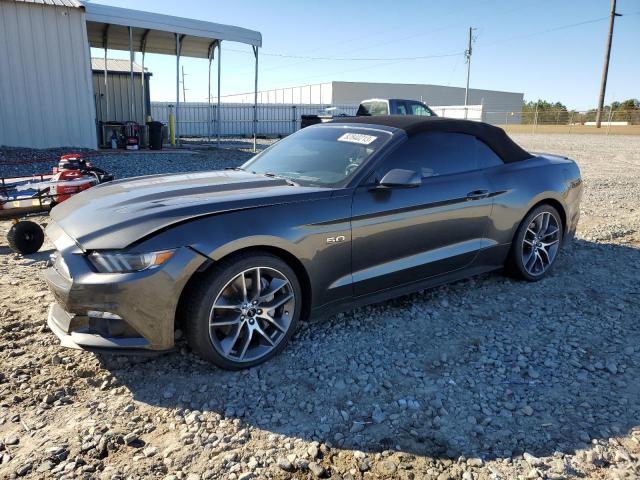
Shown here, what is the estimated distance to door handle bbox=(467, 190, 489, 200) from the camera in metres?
4.16

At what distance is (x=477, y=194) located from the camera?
4.21 m

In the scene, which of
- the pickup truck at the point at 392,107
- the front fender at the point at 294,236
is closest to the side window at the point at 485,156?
the front fender at the point at 294,236

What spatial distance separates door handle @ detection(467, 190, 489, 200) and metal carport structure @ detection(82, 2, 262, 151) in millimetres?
12225

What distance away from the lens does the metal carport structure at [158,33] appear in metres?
15.0

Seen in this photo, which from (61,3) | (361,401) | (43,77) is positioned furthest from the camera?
(43,77)

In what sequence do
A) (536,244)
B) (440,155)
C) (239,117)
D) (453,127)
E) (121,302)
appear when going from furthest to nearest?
(239,117)
(536,244)
(453,127)
(440,155)
(121,302)

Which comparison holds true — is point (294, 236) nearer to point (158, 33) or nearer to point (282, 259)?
point (282, 259)

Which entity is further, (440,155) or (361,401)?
(440,155)

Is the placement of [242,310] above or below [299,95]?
below

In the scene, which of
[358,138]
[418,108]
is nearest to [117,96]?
[418,108]

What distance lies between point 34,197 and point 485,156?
472cm

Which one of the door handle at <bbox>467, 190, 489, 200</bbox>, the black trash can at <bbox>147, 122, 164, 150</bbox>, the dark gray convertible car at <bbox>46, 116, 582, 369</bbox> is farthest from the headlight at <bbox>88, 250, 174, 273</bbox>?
the black trash can at <bbox>147, 122, 164, 150</bbox>

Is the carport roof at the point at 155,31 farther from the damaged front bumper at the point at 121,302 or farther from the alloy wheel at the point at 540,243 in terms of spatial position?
the damaged front bumper at the point at 121,302

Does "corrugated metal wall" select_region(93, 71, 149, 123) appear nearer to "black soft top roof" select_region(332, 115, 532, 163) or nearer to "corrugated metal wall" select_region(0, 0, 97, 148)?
"corrugated metal wall" select_region(0, 0, 97, 148)
